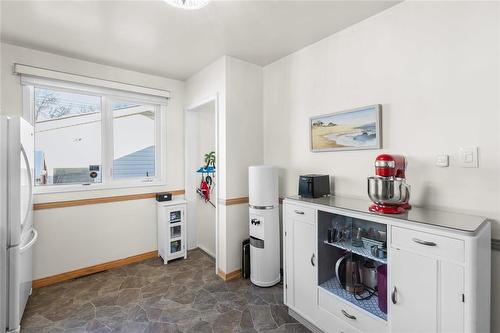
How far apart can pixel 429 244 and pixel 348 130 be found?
3.85ft

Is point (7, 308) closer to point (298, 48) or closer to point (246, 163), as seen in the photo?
point (246, 163)

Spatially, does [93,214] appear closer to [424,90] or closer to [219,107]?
[219,107]

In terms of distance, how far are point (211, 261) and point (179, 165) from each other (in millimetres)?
1520

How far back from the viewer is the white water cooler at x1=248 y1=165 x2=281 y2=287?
259 cm

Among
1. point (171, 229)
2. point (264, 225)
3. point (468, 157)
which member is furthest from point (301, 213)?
point (171, 229)

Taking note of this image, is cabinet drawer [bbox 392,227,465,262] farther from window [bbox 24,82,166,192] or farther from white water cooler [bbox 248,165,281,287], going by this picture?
window [bbox 24,82,166,192]

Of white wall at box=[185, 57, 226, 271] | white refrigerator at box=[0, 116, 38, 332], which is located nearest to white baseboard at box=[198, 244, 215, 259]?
white wall at box=[185, 57, 226, 271]

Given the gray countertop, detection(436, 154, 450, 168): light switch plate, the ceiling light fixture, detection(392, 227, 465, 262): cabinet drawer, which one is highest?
the ceiling light fixture

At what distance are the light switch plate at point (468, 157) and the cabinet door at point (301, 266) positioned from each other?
1.10m

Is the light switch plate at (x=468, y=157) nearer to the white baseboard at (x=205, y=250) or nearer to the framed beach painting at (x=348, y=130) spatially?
the framed beach painting at (x=348, y=130)

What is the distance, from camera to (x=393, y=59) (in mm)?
1881

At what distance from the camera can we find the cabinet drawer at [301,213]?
6.36 feet

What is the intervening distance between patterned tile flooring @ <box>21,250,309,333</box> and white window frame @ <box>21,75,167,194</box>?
3.69ft

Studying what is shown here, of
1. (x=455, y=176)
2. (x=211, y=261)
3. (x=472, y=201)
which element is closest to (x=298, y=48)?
(x=455, y=176)
